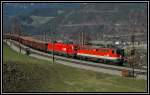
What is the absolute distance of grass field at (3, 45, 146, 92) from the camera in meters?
57.9

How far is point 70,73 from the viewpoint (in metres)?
71.8

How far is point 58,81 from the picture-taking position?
63219mm

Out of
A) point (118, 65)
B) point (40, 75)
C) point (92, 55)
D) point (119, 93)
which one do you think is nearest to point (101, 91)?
point (119, 93)

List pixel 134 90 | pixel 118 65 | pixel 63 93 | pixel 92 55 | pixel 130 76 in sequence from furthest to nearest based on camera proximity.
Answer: pixel 92 55
pixel 118 65
pixel 130 76
pixel 134 90
pixel 63 93

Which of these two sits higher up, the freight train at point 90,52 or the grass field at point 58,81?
the freight train at point 90,52

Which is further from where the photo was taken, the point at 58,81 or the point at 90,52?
the point at 90,52

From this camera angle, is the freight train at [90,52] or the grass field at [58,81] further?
the freight train at [90,52]

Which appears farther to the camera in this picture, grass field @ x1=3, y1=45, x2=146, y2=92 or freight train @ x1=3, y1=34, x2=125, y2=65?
freight train @ x1=3, y1=34, x2=125, y2=65

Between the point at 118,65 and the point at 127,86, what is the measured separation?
84.5 feet

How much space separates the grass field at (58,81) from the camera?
57906mm

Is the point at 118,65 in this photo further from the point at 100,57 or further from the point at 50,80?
the point at 50,80

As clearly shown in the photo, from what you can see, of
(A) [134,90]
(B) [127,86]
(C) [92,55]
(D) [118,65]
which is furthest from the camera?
(C) [92,55]

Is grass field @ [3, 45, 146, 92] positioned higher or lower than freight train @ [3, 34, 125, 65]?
lower

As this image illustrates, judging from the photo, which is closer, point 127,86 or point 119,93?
point 119,93
